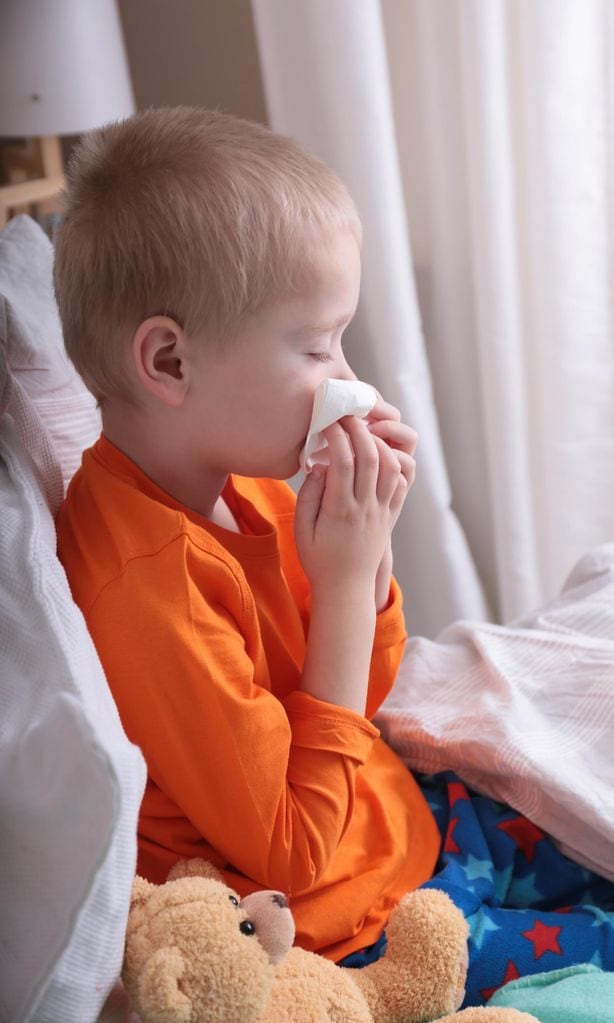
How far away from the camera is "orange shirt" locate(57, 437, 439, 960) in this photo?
854 mm

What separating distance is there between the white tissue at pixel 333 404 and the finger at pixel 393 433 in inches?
2.7

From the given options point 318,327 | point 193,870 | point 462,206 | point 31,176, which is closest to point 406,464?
point 318,327

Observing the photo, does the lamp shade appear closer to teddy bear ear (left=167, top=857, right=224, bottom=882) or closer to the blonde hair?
the blonde hair

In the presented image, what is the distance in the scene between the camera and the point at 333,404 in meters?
0.94

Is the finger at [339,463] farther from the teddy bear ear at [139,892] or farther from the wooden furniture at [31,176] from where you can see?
the wooden furniture at [31,176]

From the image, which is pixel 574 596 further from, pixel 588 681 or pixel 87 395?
pixel 87 395

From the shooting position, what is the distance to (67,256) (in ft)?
3.09

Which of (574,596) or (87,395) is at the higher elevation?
(87,395)

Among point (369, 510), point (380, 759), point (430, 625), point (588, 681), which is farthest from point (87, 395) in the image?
point (430, 625)

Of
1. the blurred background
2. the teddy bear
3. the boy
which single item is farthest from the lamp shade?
the teddy bear

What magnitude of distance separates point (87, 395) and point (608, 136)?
3.16ft

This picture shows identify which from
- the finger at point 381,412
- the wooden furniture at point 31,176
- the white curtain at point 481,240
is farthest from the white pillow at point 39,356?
the white curtain at point 481,240

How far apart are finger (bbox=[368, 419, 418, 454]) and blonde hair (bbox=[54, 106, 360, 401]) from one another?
0.18 metres

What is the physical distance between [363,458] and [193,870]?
366mm
